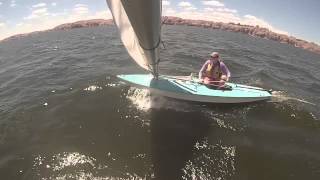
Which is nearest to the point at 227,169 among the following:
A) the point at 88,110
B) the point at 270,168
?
the point at 270,168

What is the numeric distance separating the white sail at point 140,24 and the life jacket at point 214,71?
174 inches

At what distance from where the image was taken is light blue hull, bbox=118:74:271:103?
13.1m

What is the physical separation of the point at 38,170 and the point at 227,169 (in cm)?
648

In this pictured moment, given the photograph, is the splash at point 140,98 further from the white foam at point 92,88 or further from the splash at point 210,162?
the splash at point 210,162

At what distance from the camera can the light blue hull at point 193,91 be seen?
13078mm

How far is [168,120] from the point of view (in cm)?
1262

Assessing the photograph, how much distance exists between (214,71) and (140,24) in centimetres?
903

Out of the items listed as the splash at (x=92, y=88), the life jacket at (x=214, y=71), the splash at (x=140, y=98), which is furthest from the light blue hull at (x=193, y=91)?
the splash at (x=92, y=88)

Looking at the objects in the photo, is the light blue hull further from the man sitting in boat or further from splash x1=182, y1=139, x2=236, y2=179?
splash x1=182, y1=139, x2=236, y2=179

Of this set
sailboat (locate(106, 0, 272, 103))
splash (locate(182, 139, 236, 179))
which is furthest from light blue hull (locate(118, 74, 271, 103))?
splash (locate(182, 139, 236, 179))

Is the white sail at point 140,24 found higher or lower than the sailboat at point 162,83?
higher

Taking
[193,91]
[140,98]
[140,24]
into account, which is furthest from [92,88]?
[140,24]

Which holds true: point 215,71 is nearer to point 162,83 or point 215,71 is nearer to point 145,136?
point 162,83

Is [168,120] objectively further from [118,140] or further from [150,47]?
[150,47]
